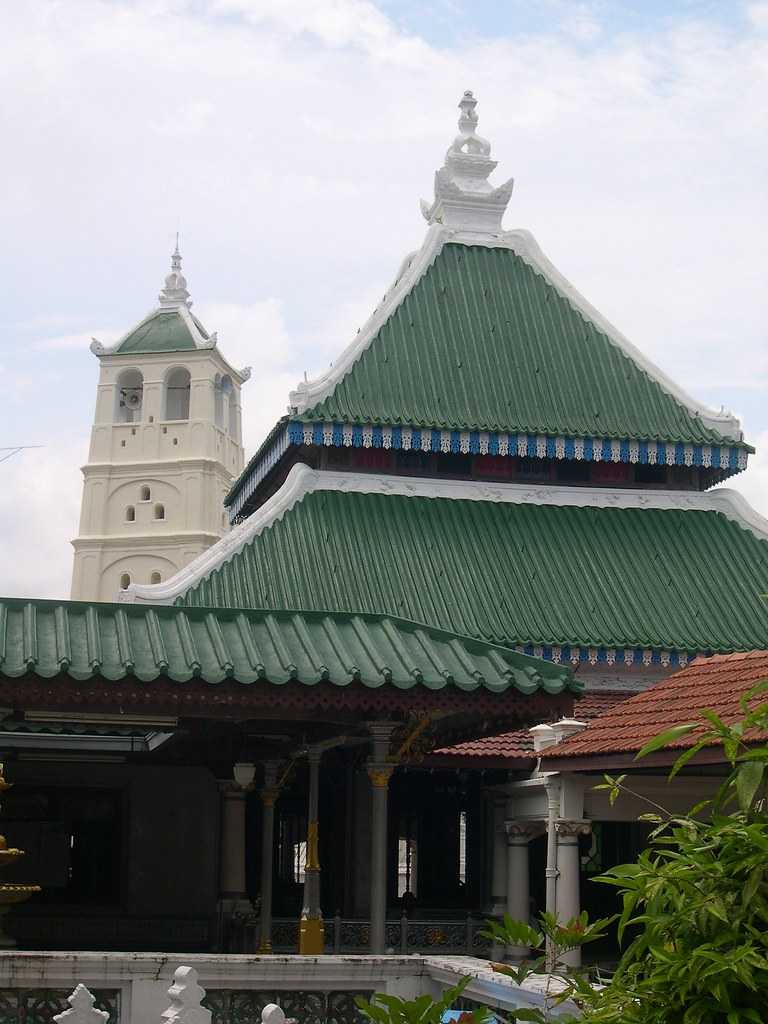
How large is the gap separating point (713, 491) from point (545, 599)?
4.85 metres

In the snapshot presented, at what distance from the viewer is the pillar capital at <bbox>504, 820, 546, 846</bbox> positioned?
21.6 meters

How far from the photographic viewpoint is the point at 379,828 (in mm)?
13078

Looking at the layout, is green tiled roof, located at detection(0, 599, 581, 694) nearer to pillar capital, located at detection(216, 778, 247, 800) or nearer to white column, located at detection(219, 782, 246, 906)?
pillar capital, located at detection(216, 778, 247, 800)

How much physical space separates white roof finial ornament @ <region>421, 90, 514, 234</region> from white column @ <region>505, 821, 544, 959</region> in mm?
13454

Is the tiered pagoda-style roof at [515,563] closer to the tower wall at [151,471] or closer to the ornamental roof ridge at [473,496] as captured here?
the ornamental roof ridge at [473,496]

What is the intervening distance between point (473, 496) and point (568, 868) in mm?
10616

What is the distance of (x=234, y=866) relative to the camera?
833 inches

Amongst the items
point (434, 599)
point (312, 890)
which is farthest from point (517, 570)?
point (312, 890)

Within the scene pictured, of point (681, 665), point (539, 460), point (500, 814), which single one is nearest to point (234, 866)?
point (500, 814)

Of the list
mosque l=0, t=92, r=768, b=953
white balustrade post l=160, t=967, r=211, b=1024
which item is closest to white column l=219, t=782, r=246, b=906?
mosque l=0, t=92, r=768, b=953

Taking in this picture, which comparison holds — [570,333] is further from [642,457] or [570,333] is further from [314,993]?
[314,993]

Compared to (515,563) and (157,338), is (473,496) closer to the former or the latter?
(515,563)

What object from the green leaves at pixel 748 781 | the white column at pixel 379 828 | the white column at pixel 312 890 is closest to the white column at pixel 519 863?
the white column at pixel 312 890

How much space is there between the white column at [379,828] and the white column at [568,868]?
15.7 ft
